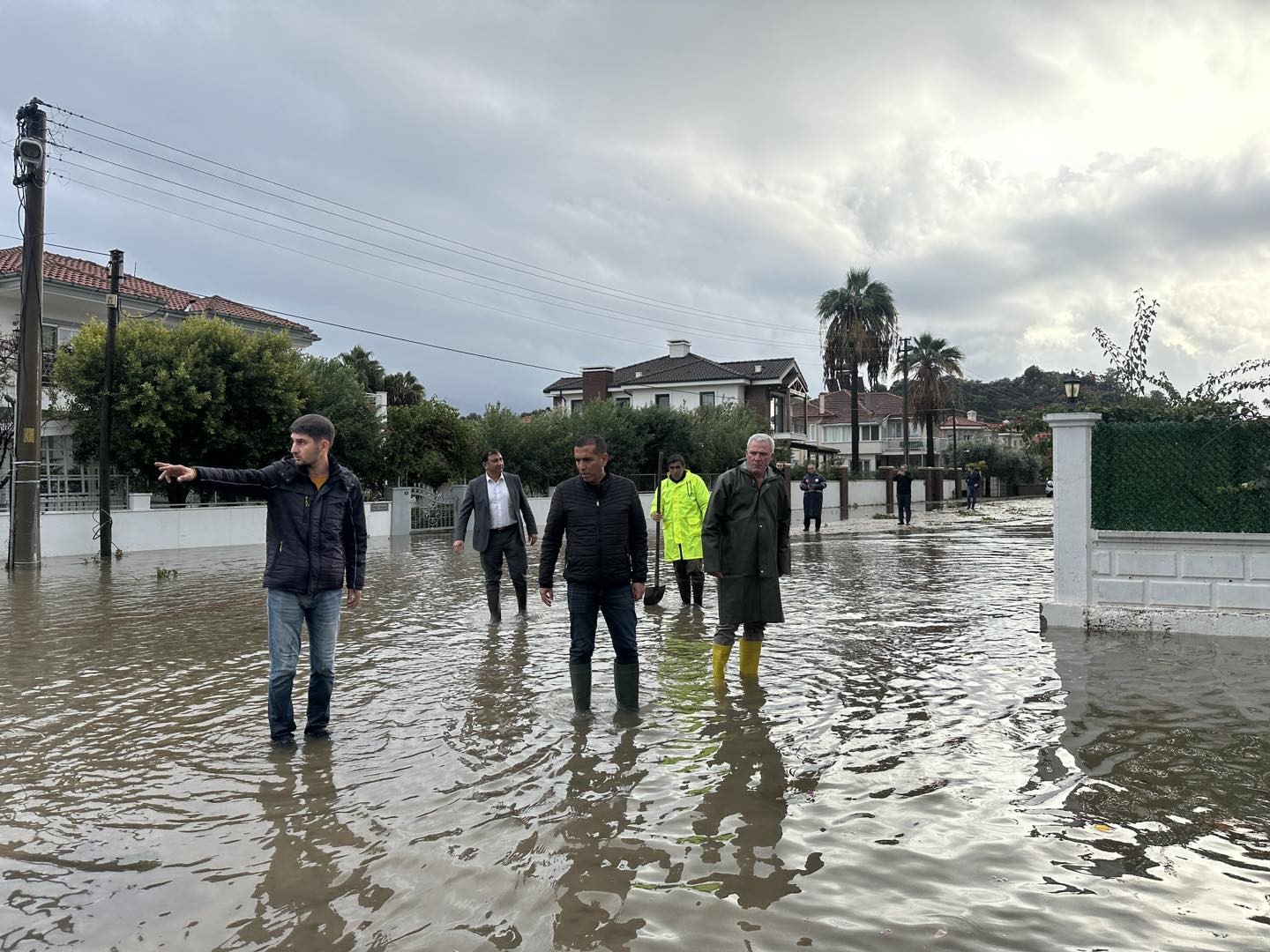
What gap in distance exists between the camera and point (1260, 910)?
348 centimetres

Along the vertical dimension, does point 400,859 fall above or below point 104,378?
below

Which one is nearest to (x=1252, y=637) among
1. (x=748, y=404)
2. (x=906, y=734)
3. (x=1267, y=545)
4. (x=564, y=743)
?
(x=1267, y=545)

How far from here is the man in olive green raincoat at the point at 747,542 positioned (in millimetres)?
6867

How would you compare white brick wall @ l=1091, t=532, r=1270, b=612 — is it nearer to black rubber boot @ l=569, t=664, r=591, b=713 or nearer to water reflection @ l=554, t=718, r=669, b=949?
black rubber boot @ l=569, t=664, r=591, b=713

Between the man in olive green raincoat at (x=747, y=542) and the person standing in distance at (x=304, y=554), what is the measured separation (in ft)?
8.39

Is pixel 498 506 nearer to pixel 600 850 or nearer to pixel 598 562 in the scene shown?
pixel 598 562

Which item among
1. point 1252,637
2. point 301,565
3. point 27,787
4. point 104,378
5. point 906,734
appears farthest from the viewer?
point 104,378

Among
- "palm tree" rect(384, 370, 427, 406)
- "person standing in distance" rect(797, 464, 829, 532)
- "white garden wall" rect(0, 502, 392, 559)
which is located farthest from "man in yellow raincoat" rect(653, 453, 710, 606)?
"palm tree" rect(384, 370, 427, 406)

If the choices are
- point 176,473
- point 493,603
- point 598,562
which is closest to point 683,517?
point 493,603

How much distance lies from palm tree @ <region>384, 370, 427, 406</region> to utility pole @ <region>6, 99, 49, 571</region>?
2665 cm

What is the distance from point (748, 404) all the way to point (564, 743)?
5085cm

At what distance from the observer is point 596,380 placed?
58156mm

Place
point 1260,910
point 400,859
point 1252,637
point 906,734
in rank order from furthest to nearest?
point 1252,637 < point 906,734 < point 400,859 < point 1260,910

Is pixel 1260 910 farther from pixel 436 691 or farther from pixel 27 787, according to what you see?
pixel 27 787
